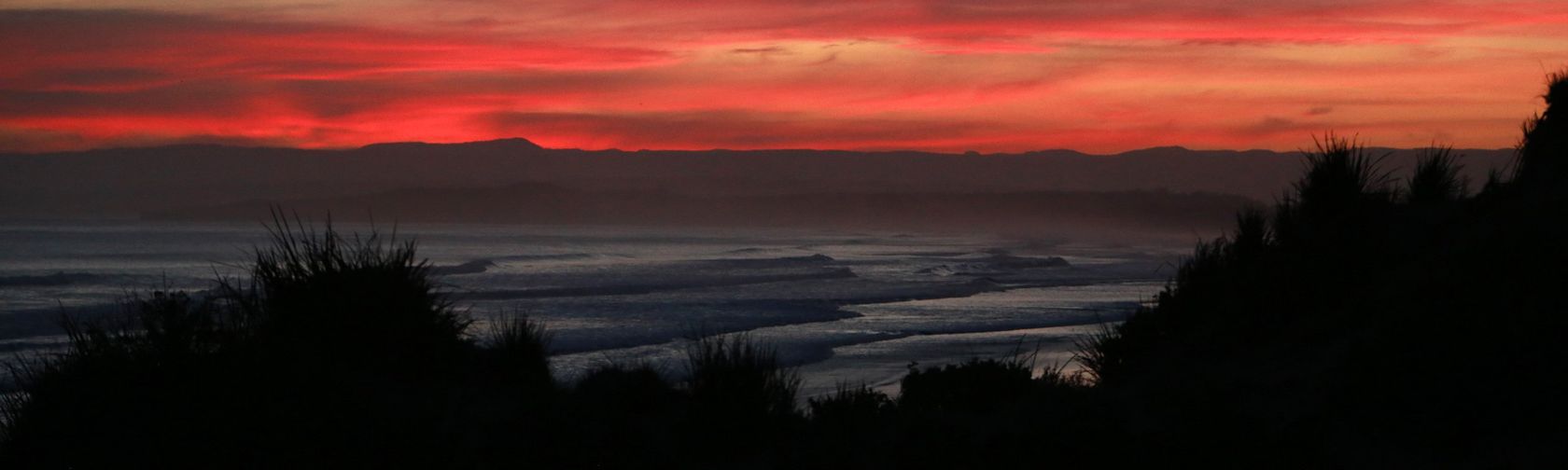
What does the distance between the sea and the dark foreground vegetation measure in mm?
830

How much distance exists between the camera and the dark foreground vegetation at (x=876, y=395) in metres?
5.79

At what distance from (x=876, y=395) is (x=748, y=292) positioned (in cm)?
2043

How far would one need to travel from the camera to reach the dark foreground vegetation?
5785 millimetres

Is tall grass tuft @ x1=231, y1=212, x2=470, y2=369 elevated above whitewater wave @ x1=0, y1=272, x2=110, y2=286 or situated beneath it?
situated beneath

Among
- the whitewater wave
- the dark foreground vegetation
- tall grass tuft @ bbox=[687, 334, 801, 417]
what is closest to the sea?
the whitewater wave

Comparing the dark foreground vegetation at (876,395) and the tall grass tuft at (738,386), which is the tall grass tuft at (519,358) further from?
the tall grass tuft at (738,386)

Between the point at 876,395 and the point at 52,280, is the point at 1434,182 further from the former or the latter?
the point at 52,280

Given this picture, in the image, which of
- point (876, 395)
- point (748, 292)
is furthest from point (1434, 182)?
point (748, 292)

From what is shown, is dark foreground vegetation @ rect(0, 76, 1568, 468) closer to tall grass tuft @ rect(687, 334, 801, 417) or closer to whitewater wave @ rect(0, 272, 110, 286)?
tall grass tuft @ rect(687, 334, 801, 417)

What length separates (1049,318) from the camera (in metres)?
21.6

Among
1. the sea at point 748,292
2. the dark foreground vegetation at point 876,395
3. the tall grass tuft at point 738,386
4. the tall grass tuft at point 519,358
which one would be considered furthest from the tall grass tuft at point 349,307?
the tall grass tuft at point 738,386

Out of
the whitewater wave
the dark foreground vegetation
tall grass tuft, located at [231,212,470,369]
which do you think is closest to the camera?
the dark foreground vegetation

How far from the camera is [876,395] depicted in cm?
873

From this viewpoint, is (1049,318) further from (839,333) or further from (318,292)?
(318,292)
